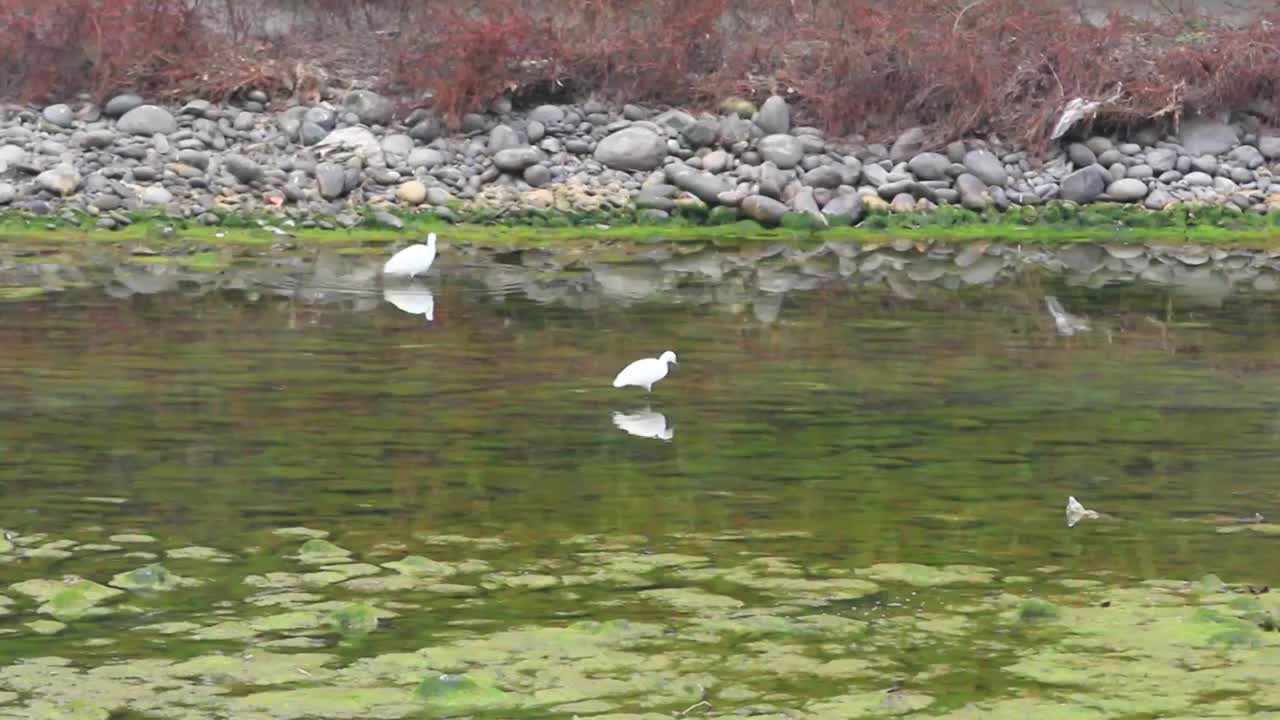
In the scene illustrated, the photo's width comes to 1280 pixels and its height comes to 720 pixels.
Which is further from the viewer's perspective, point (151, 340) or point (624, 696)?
point (151, 340)

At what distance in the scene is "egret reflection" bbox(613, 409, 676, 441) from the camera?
11.1 metres

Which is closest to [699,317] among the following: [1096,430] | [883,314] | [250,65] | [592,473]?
[883,314]

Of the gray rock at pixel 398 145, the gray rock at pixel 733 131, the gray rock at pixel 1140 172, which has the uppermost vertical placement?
the gray rock at pixel 733 131

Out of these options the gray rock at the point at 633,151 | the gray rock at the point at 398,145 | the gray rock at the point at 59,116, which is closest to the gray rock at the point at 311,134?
the gray rock at the point at 398,145

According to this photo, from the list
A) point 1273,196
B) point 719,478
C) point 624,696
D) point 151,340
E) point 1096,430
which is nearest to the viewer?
point 624,696

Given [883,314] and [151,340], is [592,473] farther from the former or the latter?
[883,314]

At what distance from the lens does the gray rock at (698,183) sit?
22609 millimetres

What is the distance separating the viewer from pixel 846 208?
2255 cm

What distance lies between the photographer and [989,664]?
689 centimetres

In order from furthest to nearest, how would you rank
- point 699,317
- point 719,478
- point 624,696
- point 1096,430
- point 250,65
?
point 250,65, point 699,317, point 1096,430, point 719,478, point 624,696

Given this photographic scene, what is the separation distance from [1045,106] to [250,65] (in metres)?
8.53

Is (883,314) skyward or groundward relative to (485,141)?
groundward

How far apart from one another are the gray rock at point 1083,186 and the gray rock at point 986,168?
0.62 m

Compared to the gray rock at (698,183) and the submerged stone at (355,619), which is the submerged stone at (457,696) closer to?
the submerged stone at (355,619)
